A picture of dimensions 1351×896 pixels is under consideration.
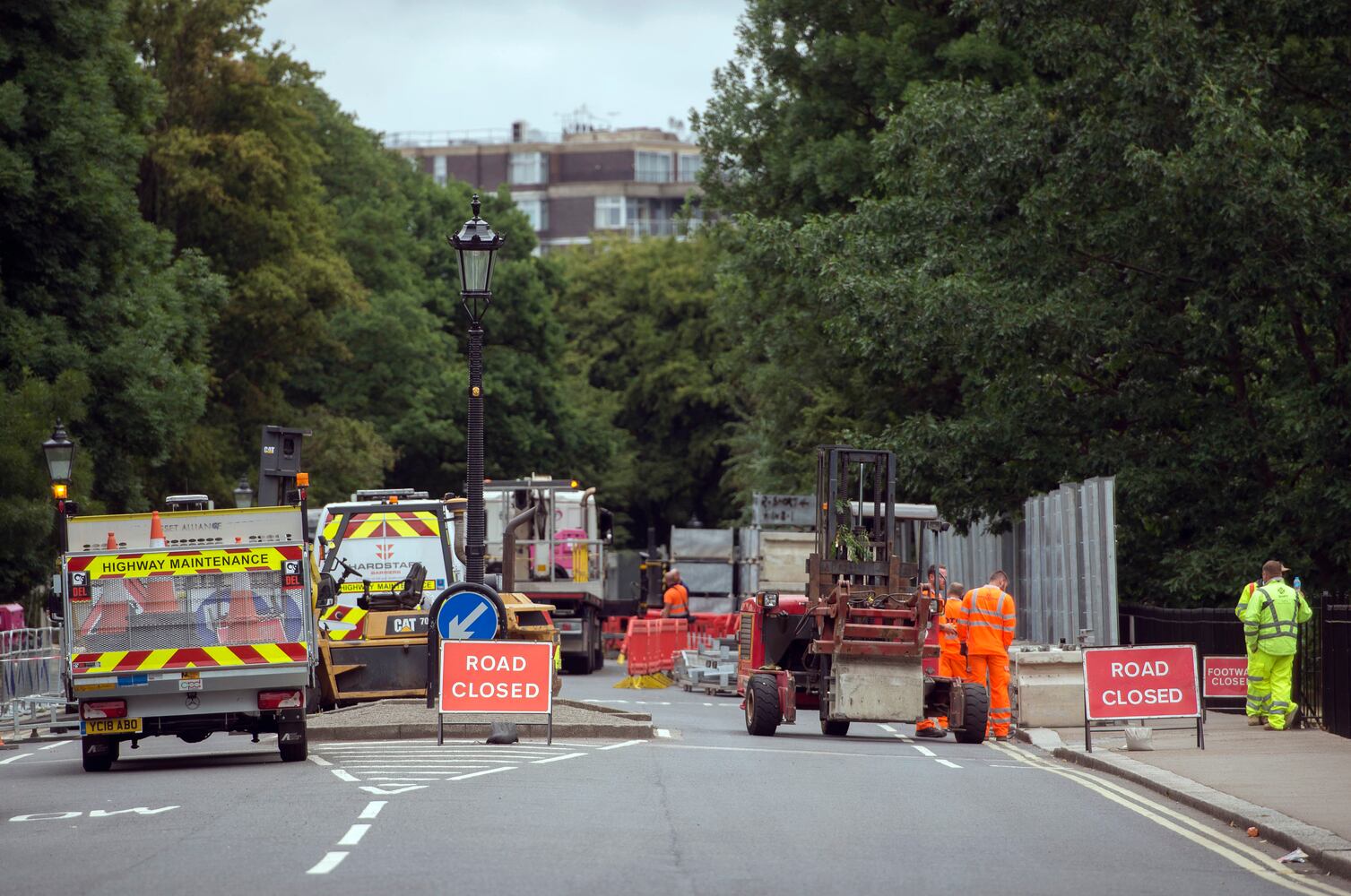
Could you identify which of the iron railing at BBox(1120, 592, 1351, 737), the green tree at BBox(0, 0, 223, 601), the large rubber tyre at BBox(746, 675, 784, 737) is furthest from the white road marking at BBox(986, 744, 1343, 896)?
the green tree at BBox(0, 0, 223, 601)

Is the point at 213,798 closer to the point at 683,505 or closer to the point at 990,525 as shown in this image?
the point at 990,525

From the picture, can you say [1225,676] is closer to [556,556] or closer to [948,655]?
[948,655]

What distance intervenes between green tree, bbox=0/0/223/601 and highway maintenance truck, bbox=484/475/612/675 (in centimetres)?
641

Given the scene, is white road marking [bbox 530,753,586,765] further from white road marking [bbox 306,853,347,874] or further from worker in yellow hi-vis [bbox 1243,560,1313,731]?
worker in yellow hi-vis [bbox 1243,560,1313,731]

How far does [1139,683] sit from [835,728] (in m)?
4.54

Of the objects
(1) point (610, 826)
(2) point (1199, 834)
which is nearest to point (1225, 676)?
(2) point (1199, 834)

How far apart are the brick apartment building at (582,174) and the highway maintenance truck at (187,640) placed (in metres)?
107

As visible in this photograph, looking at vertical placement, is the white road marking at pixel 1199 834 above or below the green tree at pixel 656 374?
below

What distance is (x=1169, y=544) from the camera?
32156 mm

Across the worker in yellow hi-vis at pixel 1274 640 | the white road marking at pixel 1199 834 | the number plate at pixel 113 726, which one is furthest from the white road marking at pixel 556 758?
the worker in yellow hi-vis at pixel 1274 640

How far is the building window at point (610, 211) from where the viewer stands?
12744 cm

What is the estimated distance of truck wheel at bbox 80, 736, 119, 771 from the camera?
19.2m

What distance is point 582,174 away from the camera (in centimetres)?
12988

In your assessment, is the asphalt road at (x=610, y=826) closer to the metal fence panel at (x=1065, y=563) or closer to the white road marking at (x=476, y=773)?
the white road marking at (x=476, y=773)
